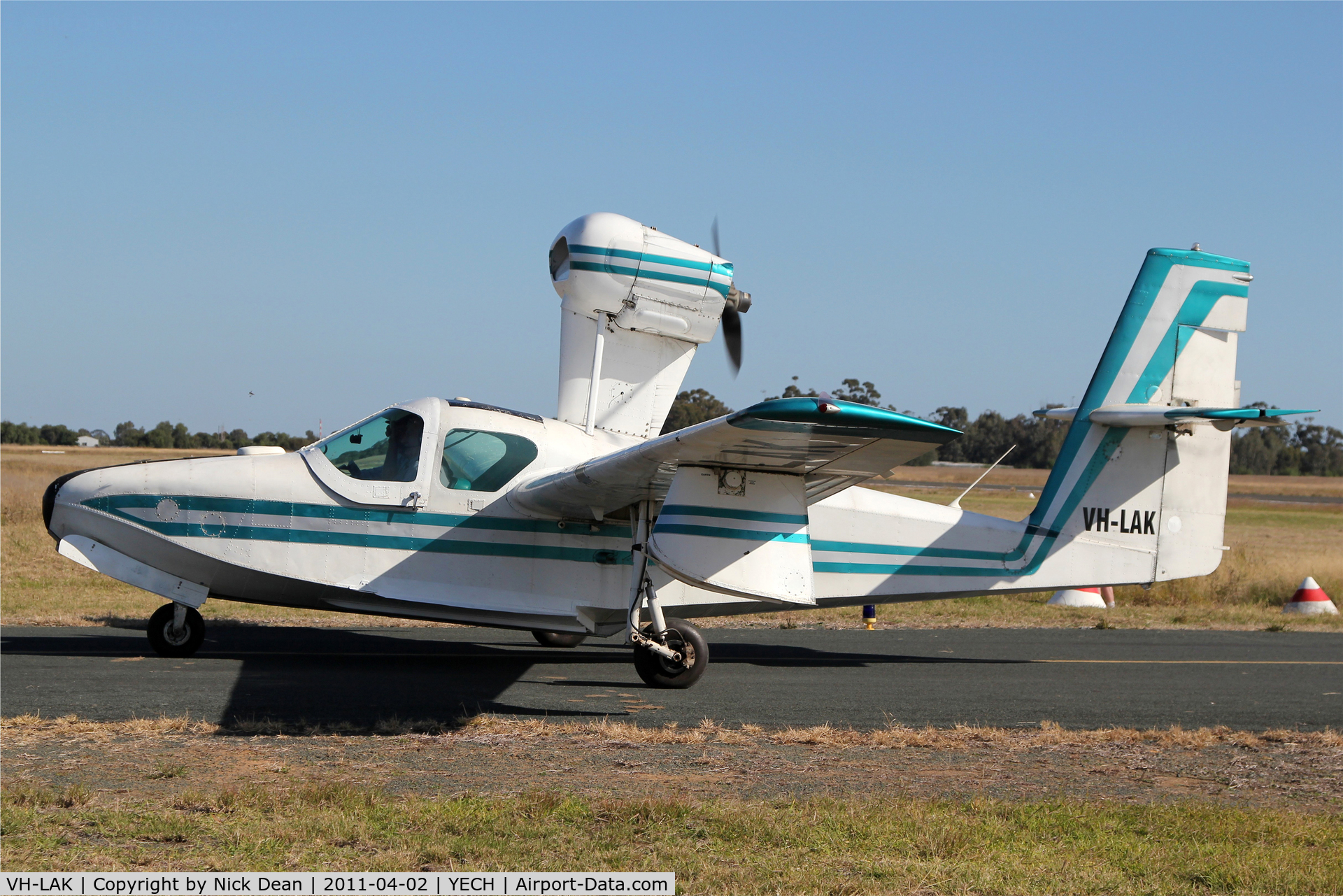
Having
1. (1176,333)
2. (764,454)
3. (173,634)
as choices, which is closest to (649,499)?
(764,454)

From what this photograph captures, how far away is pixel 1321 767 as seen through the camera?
739 cm

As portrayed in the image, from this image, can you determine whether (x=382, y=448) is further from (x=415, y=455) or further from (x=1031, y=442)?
(x=1031, y=442)

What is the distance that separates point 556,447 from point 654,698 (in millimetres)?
2922

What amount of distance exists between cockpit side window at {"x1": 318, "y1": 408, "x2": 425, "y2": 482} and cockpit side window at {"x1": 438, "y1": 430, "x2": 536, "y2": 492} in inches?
12.3

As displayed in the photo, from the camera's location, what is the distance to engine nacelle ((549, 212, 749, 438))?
1286 cm

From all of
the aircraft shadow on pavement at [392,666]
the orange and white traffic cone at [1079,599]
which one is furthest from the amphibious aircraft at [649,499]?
the orange and white traffic cone at [1079,599]

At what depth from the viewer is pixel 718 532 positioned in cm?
920

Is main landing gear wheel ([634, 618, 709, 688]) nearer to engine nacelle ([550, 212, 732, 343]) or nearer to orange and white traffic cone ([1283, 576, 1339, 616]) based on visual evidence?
engine nacelle ([550, 212, 732, 343])

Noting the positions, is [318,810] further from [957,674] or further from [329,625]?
[329,625]

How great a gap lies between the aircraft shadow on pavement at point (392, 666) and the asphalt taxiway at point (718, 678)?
33 millimetres

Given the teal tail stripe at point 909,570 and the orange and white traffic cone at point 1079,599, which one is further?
the orange and white traffic cone at point 1079,599

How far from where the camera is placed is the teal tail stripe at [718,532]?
30.2 feet

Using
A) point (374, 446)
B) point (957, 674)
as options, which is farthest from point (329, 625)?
point (957, 674)

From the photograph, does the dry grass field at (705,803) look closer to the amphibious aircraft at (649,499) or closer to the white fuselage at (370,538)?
the amphibious aircraft at (649,499)
